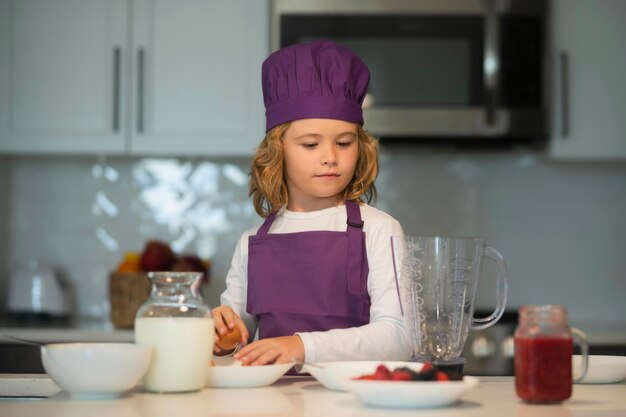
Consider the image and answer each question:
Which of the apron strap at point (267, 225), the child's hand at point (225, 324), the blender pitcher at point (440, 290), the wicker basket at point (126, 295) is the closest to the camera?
the blender pitcher at point (440, 290)

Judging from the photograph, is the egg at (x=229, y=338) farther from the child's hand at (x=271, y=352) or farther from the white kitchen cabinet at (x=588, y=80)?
the white kitchen cabinet at (x=588, y=80)

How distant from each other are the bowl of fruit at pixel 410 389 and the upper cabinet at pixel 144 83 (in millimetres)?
2186

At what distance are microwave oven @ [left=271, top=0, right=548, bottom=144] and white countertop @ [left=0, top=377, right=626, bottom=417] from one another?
1.95 meters

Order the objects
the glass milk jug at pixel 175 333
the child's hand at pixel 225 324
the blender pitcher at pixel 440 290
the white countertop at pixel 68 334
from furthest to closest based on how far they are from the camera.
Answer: the white countertop at pixel 68 334
the child's hand at pixel 225 324
the blender pitcher at pixel 440 290
the glass milk jug at pixel 175 333

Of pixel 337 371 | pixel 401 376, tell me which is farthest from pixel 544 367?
pixel 337 371

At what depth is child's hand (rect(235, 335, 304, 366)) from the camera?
1.40 m

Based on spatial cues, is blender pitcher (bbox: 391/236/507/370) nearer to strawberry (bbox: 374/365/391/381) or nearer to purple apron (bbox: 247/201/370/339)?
strawberry (bbox: 374/365/391/381)

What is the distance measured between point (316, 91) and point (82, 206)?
1956mm

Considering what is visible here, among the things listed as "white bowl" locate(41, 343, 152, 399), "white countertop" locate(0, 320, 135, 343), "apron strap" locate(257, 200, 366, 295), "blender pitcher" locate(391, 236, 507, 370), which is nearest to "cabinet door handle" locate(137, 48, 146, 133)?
"white countertop" locate(0, 320, 135, 343)

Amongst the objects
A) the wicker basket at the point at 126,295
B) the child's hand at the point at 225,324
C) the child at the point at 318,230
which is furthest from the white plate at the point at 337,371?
the wicker basket at the point at 126,295

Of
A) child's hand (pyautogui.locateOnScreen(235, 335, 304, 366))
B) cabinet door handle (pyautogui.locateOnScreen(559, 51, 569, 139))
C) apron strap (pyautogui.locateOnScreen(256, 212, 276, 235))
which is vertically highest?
cabinet door handle (pyautogui.locateOnScreen(559, 51, 569, 139))

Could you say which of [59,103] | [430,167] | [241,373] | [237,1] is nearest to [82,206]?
[59,103]

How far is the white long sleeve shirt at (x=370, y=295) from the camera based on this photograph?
1.57 metres

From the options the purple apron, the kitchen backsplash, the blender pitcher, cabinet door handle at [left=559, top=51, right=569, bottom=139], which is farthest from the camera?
the kitchen backsplash
